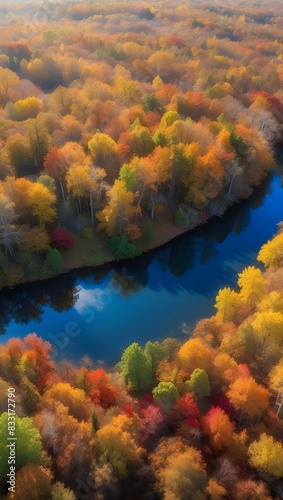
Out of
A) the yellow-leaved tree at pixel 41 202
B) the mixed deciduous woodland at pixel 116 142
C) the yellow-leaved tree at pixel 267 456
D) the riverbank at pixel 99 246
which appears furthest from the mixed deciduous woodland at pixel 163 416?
the mixed deciduous woodland at pixel 116 142

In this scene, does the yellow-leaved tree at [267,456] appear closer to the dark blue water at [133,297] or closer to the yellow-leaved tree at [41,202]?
the dark blue water at [133,297]

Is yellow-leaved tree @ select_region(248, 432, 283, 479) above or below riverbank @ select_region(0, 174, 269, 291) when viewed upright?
below

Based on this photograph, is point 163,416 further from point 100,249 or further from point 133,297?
point 100,249

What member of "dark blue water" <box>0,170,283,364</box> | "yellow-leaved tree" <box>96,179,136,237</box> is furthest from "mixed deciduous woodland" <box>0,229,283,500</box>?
"yellow-leaved tree" <box>96,179,136,237</box>

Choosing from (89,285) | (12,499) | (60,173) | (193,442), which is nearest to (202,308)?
(89,285)

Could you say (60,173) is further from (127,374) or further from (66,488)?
(66,488)

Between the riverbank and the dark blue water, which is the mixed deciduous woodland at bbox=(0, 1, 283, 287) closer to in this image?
the riverbank
